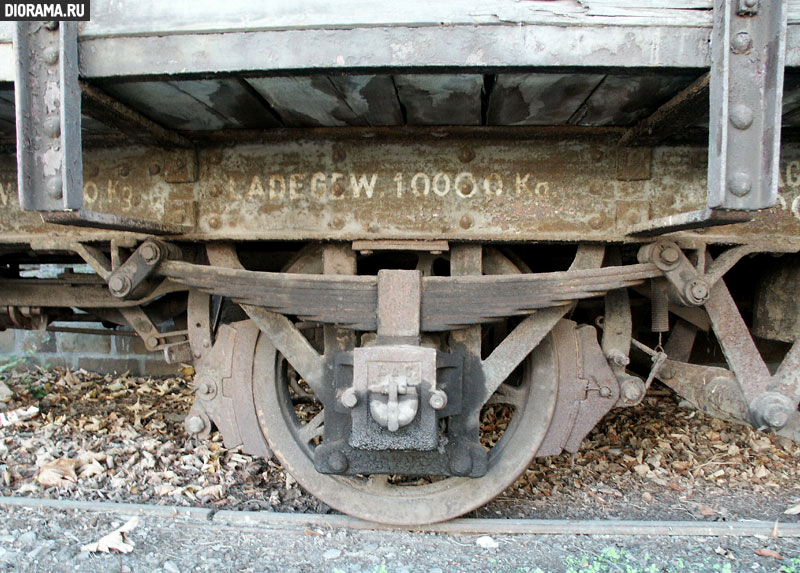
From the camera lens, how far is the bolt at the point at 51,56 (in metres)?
1.52

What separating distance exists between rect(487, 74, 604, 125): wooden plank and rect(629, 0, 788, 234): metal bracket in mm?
343

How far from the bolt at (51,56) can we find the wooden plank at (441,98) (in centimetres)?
103

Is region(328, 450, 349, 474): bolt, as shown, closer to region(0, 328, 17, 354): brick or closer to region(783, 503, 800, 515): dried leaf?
region(783, 503, 800, 515): dried leaf

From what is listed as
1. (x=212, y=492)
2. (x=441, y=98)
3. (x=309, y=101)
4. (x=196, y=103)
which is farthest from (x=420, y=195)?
(x=212, y=492)

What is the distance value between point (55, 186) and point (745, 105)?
203cm

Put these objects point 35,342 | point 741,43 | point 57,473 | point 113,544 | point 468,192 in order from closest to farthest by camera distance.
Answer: point 741,43 < point 113,544 < point 468,192 < point 57,473 < point 35,342

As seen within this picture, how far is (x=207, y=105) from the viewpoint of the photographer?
5.97 feet

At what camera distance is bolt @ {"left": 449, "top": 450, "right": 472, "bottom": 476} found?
1.92 meters

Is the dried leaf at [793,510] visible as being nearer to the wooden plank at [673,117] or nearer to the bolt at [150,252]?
the wooden plank at [673,117]

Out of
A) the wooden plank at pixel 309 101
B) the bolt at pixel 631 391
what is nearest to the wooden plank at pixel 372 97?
the wooden plank at pixel 309 101

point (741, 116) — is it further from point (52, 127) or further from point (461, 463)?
point (52, 127)

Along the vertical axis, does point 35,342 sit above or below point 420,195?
below

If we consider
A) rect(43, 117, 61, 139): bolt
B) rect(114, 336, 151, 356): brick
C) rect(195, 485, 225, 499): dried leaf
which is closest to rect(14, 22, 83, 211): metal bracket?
rect(43, 117, 61, 139): bolt

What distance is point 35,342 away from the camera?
487cm
